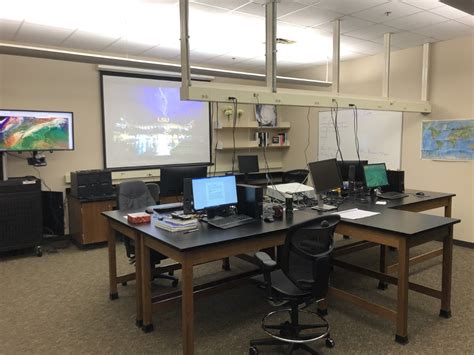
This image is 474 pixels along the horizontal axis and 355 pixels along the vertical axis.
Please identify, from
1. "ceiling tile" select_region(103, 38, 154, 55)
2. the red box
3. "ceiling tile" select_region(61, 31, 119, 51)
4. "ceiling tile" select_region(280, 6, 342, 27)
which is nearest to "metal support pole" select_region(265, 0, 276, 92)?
"ceiling tile" select_region(280, 6, 342, 27)

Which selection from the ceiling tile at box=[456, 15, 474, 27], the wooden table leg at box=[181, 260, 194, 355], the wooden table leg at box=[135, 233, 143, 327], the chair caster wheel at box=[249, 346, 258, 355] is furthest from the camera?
the ceiling tile at box=[456, 15, 474, 27]

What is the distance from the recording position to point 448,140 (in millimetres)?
5234

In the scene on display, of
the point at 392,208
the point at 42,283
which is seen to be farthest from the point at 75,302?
the point at 392,208

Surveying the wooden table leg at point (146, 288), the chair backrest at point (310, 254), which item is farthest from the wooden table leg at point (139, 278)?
the chair backrest at point (310, 254)

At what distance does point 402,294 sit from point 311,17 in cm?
301

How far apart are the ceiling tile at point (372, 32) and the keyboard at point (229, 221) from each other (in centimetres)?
300

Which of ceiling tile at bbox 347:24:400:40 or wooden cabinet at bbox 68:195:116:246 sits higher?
ceiling tile at bbox 347:24:400:40

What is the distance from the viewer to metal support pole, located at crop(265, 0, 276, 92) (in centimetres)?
368

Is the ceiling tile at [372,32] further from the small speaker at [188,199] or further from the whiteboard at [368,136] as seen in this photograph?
the small speaker at [188,199]

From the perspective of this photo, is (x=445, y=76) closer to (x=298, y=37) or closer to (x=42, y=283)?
(x=298, y=37)

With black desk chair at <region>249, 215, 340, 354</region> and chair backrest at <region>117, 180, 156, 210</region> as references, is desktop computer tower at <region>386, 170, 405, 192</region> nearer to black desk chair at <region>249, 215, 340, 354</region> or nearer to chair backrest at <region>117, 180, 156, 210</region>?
black desk chair at <region>249, 215, 340, 354</region>

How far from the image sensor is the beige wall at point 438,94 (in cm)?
507

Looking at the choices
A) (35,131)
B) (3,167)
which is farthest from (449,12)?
(3,167)

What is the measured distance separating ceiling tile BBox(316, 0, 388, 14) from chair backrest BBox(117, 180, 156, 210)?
8.77 feet
